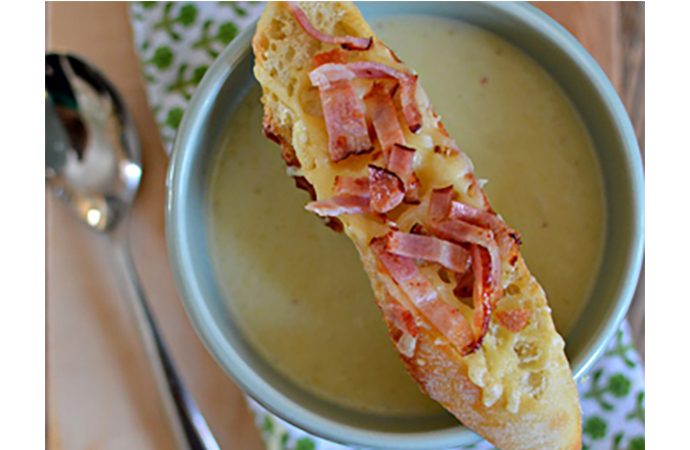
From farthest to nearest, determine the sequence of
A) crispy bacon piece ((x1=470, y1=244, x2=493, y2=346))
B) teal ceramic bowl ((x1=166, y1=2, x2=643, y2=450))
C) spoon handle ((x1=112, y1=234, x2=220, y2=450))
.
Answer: spoon handle ((x1=112, y1=234, x2=220, y2=450)) < teal ceramic bowl ((x1=166, y1=2, x2=643, y2=450)) < crispy bacon piece ((x1=470, y1=244, x2=493, y2=346))

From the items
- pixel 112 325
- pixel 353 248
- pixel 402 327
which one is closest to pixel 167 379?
pixel 112 325

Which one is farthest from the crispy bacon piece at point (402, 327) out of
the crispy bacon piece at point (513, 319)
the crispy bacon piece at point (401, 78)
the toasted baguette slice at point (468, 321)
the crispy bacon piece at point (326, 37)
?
the crispy bacon piece at point (326, 37)

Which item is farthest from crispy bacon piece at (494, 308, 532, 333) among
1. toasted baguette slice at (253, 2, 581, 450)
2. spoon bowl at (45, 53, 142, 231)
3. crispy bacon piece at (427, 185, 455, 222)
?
spoon bowl at (45, 53, 142, 231)

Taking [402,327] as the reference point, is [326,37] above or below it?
above

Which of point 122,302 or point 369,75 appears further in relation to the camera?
point 122,302

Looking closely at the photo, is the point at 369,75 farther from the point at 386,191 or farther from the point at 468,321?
the point at 468,321

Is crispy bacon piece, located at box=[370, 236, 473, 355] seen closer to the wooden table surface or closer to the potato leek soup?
Result: the potato leek soup

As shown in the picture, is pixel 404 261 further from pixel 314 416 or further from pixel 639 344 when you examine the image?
pixel 639 344
